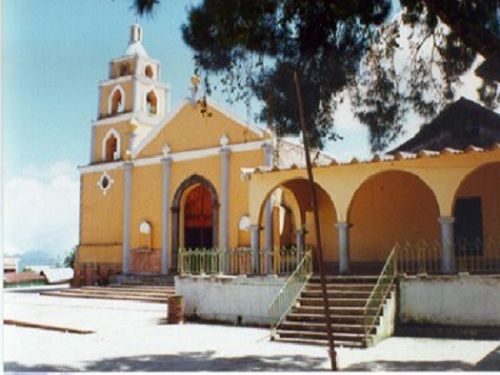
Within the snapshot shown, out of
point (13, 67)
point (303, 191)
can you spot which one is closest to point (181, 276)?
point (303, 191)

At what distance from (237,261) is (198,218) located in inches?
255

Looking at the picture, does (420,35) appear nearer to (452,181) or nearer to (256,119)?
(256,119)

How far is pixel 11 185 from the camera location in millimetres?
8289

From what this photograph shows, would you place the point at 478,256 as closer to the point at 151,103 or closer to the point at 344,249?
the point at 344,249

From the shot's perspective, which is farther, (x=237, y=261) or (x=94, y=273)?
(x=94, y=273)

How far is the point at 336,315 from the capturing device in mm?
11469

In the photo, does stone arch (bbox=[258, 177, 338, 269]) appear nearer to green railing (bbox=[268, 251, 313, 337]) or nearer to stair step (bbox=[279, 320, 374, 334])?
green railing (bbox=[268, 251, 313, 337])

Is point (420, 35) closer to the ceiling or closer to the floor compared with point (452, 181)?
closer to the ceiling

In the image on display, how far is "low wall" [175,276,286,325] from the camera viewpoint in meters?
13.3

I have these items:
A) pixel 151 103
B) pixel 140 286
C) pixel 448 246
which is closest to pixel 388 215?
pixel 448 246

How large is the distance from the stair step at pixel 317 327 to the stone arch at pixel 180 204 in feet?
29.6

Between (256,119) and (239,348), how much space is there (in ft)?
13.2

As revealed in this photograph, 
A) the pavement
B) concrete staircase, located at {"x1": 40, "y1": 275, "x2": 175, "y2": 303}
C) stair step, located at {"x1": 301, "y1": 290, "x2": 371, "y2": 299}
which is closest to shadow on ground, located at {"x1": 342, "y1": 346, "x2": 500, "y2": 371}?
the pavement

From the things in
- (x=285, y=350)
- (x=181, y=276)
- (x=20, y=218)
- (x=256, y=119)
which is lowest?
(x=285, y=350)
